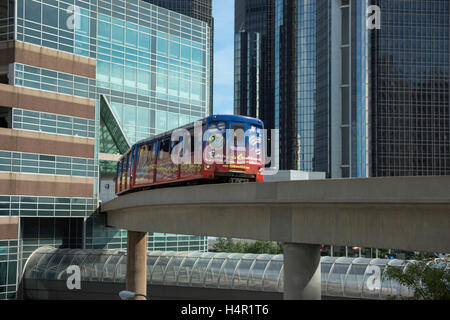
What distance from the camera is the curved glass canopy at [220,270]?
31.4 meters

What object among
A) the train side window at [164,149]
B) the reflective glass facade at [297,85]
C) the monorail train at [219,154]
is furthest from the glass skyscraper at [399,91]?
the monorail train at [219,154]

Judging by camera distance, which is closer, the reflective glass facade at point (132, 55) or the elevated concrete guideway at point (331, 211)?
the elevated concrete guideway at point (331, 211)

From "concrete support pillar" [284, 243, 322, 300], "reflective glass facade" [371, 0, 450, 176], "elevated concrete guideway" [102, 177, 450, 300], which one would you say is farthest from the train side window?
"reflective glass facade" [371, 0, 450, 176]

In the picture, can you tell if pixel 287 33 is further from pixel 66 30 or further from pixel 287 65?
pixel 66 30

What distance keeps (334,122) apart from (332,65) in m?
14.9

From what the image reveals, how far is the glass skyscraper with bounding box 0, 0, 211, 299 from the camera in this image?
47406 millimetres

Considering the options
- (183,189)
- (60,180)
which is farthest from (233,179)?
(60,180)

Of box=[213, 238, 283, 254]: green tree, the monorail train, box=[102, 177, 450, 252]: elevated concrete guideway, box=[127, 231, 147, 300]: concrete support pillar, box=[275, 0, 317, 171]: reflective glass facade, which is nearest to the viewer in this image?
box=[102, 177, 450, 252]: elevated concrete guideway

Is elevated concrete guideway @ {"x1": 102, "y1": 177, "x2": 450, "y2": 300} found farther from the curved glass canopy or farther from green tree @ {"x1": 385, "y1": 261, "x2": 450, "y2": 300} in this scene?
the curved glass canopy

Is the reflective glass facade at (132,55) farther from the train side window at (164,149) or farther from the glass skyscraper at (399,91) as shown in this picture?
the glass skyscraper at (399,91)

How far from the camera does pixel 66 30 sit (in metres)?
52.5

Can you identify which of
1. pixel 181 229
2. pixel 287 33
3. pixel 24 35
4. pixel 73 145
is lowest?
pixel 181 229

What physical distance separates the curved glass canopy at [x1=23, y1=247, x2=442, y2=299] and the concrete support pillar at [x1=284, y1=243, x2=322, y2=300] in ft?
36.0

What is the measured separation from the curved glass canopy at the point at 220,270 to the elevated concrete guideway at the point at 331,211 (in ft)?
36.1
